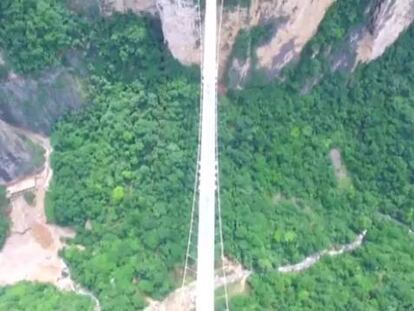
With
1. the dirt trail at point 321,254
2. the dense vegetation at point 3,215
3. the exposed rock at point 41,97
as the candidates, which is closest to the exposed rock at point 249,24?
the exposed rock at point 41,97

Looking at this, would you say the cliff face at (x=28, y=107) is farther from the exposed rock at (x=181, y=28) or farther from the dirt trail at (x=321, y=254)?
the dirt trail at (x=321, y=254)

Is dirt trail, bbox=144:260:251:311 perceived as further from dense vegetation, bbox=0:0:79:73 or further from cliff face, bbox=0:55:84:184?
dense vegetation, bbox=0:0:79:73

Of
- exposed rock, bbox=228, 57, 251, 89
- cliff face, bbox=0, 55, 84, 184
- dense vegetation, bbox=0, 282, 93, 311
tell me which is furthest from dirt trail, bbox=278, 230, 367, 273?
cliff face, bbox=0, 55, 84, 184

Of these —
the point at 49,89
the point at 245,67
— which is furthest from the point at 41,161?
the point at 245,67

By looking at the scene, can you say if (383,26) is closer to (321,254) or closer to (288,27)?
(288,27)

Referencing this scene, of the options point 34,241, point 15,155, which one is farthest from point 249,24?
point 34,241
